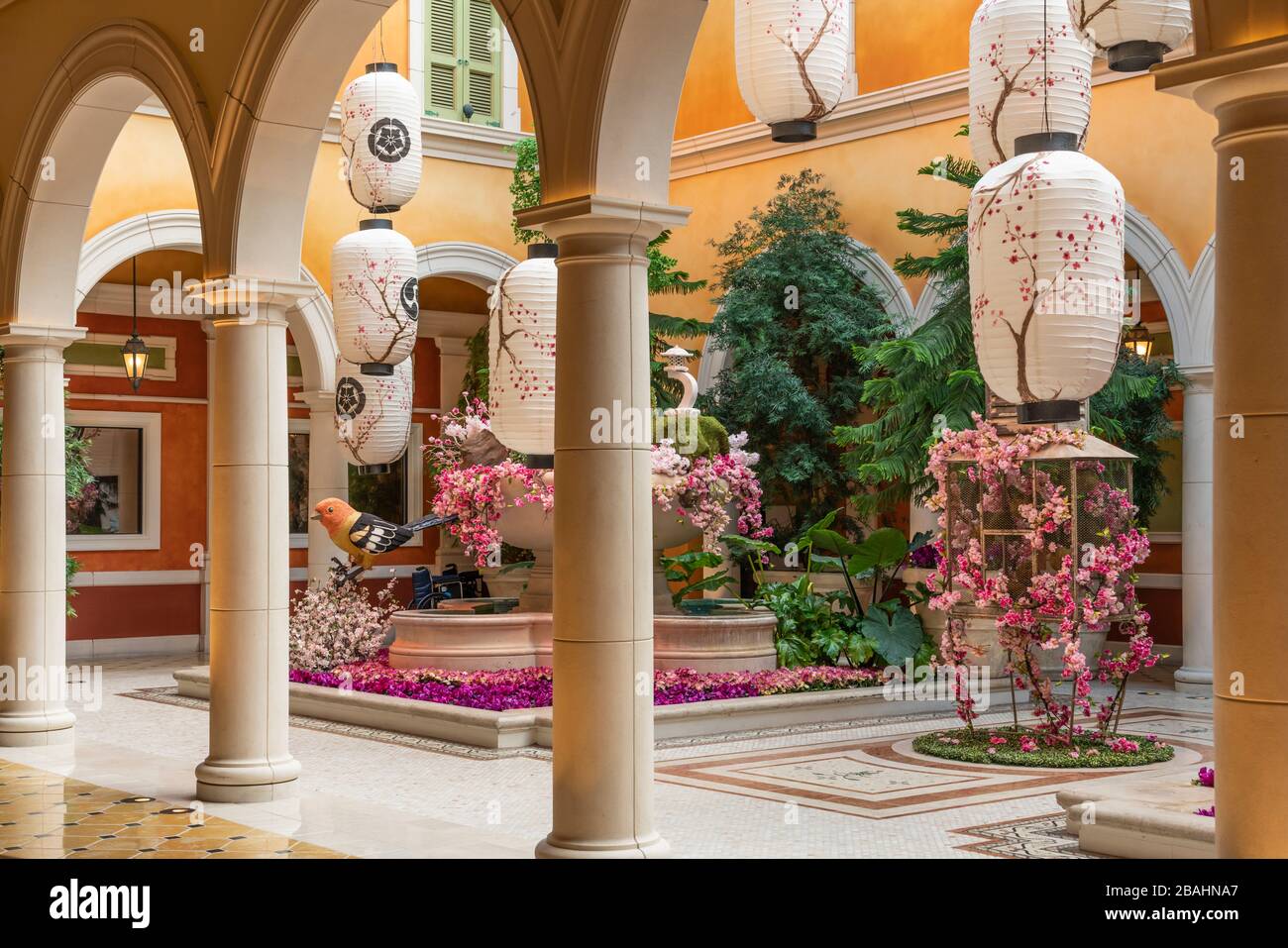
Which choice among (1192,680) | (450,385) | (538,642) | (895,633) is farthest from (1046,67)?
(450,385)

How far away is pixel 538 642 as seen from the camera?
12359mm

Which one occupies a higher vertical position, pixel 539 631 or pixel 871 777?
pixel 539 631

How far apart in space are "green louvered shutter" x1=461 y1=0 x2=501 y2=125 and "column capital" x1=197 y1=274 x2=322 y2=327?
10.4m

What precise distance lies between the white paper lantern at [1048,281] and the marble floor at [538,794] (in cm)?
218

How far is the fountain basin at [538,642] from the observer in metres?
12.0

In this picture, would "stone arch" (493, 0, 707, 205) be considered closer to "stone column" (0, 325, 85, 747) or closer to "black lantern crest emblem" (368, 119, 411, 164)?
"stone column" (0, 325, 85, 747)

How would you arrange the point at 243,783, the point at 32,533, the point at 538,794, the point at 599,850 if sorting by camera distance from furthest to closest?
1. the point at 32,533
2. the point at 538,794
3. the point at 243,783
4. the point at 599,850

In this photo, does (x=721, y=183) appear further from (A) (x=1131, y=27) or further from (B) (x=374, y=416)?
(A) (x=1131, y=27)

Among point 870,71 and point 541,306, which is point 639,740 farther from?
point 870,71

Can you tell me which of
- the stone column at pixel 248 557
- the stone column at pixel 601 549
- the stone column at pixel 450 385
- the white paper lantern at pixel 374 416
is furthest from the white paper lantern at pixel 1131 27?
the stone column at pixel 450 385

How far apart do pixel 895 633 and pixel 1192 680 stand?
3016 mm

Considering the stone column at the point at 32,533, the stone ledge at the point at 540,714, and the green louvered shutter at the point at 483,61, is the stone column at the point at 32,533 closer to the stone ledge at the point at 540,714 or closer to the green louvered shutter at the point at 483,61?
the stone ledge at the point at 540,714

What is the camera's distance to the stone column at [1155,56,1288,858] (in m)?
3.79

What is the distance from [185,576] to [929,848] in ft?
44.4
